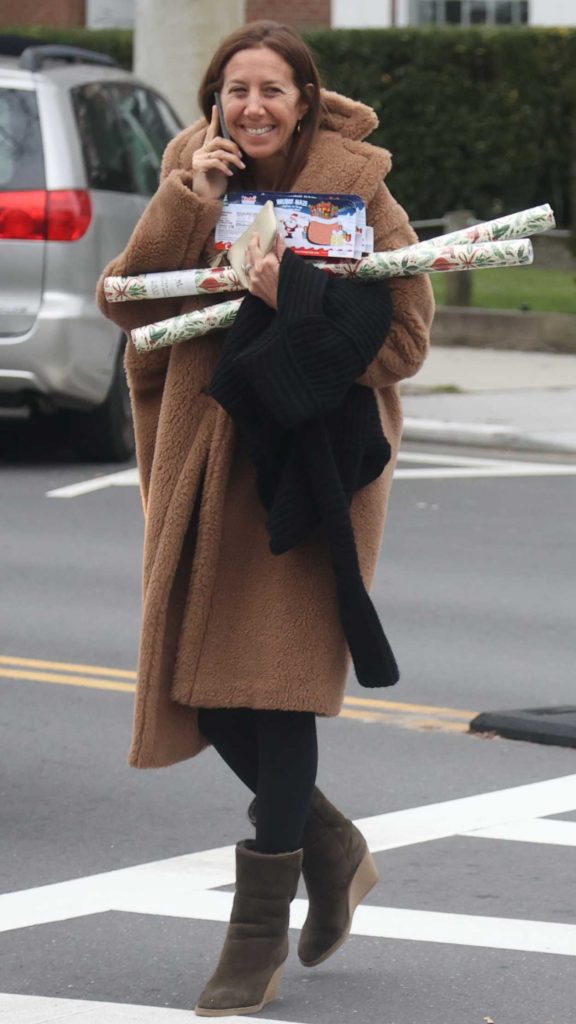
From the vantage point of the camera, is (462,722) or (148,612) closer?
(148,612)

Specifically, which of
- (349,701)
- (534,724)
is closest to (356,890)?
(534,724)

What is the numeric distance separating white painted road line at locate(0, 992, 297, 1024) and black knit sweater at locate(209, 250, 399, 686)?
72 centimetres

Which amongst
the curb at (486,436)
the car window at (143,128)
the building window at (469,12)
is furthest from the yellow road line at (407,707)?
the building window at (469,12)

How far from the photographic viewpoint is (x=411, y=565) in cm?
916

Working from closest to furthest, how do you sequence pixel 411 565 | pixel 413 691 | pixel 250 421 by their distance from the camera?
pixel 250 421 → pixel 413 691 → pixel 411 565

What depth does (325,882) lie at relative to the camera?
→ 14.1 ft

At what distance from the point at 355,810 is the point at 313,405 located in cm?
205

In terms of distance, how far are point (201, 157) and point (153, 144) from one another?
28.5ft

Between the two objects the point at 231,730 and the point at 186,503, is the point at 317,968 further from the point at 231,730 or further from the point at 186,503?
the point at 186,503

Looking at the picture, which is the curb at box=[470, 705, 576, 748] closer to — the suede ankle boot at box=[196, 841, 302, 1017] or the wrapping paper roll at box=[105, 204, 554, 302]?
the suede ankle boot at box=[196, 841, 302, 1017]

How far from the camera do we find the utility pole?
15555 millimetres

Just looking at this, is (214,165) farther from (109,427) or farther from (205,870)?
(109,427)

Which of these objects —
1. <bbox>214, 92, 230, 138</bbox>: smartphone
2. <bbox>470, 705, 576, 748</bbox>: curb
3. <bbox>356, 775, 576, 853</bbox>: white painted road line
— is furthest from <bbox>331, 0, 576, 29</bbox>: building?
<bbox>214, 92, 230, 138</bbox>: smartphone

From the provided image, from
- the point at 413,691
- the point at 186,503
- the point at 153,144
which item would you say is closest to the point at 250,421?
the point at 186,503
